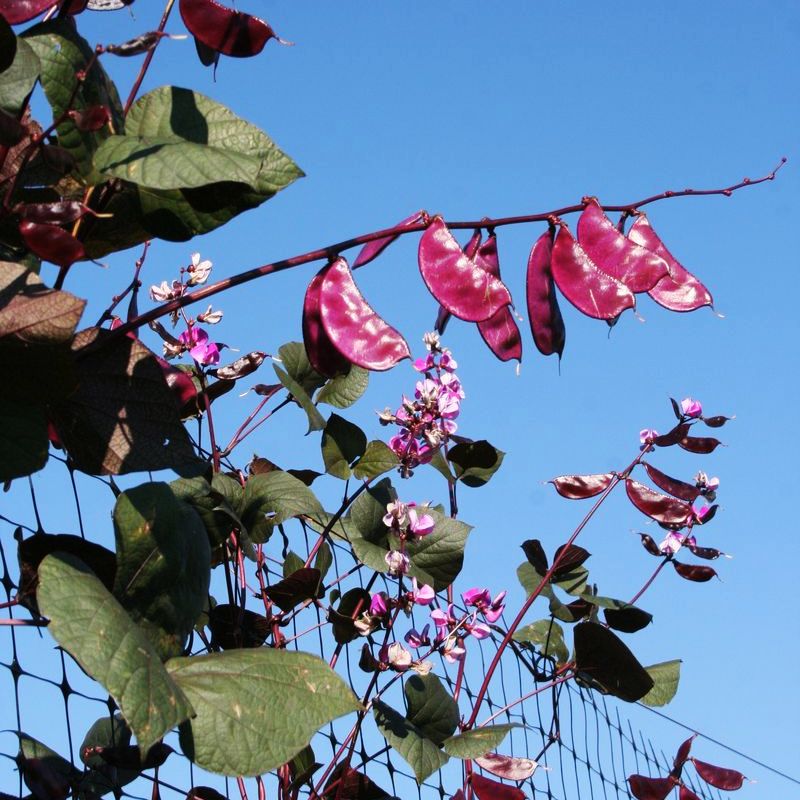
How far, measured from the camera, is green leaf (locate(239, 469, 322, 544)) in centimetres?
142

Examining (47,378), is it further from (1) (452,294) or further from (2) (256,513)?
(2) (256,513)

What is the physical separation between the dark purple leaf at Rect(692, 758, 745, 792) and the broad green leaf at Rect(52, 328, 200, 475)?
1502 millimetres

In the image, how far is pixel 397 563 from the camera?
1500 millimetres

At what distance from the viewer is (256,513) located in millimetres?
1452

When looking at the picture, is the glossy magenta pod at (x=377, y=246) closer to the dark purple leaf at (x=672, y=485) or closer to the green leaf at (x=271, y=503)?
the green leaf at (x=271, y=503)

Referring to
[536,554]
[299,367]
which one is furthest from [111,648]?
[536,554]

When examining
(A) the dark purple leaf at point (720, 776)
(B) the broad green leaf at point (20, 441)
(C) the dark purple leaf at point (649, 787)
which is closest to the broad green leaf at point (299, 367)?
(B) the broad green leaf at point (20, 441)

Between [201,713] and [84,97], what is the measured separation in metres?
0.60

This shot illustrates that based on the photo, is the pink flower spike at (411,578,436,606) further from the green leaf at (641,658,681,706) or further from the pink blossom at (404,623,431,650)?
the green leaf at (641,658,681,706)

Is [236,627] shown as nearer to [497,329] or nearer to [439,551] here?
[439,551]

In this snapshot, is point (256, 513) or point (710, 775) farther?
point (710, 775)

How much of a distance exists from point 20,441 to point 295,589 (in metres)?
0.67

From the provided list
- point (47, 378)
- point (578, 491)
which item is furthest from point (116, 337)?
point (578, 491)

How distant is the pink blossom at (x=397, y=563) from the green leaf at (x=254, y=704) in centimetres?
48
